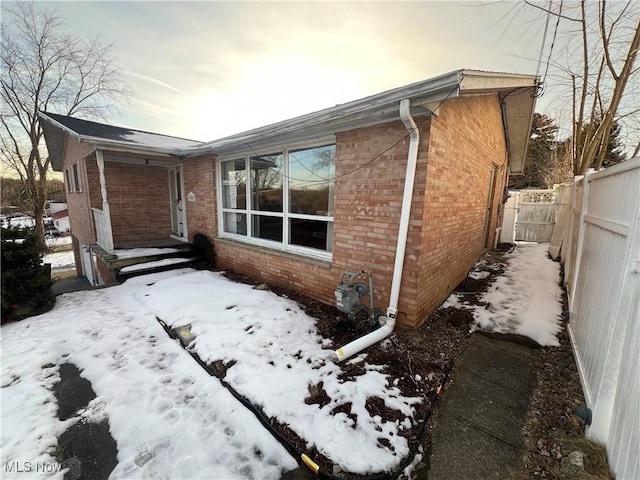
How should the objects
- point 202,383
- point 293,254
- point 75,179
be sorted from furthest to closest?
1. point 75,179
2. point 293,254
3. point 202,383

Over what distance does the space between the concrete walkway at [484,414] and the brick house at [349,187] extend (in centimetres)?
99

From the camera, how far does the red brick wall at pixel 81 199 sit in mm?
7336

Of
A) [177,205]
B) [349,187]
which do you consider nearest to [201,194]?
[177,205]

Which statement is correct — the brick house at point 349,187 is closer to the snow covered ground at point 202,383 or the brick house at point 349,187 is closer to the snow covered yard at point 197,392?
the snow covered ground at point 202,383

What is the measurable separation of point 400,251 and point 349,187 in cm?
122

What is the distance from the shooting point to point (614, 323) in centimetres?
186

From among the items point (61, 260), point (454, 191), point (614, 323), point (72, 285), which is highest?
point (454, 191)

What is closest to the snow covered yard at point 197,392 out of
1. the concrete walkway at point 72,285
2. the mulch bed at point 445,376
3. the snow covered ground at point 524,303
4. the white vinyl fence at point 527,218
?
the mulch bed at point 445,376

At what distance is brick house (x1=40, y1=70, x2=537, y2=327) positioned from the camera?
129 inches

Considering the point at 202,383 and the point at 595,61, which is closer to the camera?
the point at 202,383

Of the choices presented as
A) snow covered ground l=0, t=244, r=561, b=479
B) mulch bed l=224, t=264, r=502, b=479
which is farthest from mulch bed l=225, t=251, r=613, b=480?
snow covered ground l=0, t=244, r=561, b=479

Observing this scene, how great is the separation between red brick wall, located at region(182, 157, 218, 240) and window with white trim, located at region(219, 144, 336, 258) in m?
0.31

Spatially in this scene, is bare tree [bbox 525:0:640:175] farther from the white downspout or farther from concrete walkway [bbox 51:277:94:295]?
concrete walkway [bbox 51:277:94:295]

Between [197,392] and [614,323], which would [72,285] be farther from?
[614,323]
